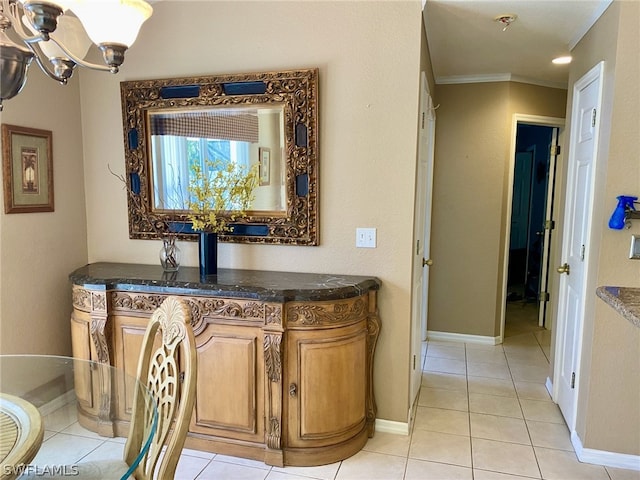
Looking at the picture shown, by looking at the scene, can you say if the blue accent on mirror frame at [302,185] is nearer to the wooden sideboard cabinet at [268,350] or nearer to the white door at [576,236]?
the wooden sideboard cabinet at [268,350]

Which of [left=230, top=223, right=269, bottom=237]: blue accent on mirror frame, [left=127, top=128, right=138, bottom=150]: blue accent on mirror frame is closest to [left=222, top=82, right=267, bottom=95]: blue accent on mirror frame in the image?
[left=127, top=128, right=138, bottom=150]: blue accent on mirror frame

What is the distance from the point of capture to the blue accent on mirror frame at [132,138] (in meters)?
2.89

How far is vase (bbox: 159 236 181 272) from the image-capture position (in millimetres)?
2781

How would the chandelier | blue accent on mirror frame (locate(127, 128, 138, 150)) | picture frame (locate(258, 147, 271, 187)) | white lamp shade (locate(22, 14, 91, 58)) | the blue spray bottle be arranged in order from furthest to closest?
blue accent on mirror frame (locate(127, 128, 138, 150)), picture frame (locate(258, 147, 271, 187)), the blue spray bottle, white lamp shade (locate(22, 14, 91, 58)), the chandelier

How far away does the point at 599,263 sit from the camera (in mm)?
2305

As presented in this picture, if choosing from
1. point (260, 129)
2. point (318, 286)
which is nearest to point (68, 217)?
point (260, 129)

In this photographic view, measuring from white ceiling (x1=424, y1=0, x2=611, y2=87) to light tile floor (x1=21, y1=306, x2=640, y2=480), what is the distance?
2411 mm

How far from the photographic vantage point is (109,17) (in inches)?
55.3

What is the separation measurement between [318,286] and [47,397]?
1287 millimetres

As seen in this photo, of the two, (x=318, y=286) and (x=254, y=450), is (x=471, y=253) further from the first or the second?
(x=254, y=450)

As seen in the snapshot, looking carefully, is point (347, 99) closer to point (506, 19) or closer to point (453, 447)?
point (506, 19)

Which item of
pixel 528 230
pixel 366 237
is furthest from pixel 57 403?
pixel 528 230

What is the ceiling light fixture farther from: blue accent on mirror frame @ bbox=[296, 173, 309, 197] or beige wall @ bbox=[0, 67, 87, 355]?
beige wall @ bbox=[0, 67, 87, 355]

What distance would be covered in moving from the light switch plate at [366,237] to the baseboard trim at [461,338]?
2.13 metres
